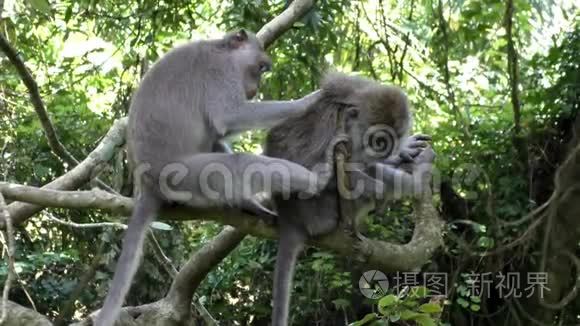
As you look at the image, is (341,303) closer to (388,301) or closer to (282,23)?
(282,23)

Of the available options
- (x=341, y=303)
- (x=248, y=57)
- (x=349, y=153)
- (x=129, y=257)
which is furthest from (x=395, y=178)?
(x=341, y=303)

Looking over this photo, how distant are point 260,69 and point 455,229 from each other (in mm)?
3043

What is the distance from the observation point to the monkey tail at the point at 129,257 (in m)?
3.37

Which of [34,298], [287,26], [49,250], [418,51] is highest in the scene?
[418,51]

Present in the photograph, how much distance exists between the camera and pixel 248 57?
4477 mm

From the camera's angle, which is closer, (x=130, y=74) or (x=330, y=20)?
(x=330, y=20)

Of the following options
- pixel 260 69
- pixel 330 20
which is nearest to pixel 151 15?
pixel 330 20

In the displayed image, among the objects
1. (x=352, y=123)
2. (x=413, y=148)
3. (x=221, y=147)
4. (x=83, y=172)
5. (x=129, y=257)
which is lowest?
(x=129, y=257)

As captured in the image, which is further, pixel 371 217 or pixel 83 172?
pixel 371 217

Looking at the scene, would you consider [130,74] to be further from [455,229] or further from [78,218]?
[455,229]

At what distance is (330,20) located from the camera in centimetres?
614

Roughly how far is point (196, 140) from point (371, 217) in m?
2.76

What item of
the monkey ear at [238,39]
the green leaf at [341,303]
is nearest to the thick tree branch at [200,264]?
the monkey ear at [238,39]

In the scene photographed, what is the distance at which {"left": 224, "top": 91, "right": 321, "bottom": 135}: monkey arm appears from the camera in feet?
13.7
